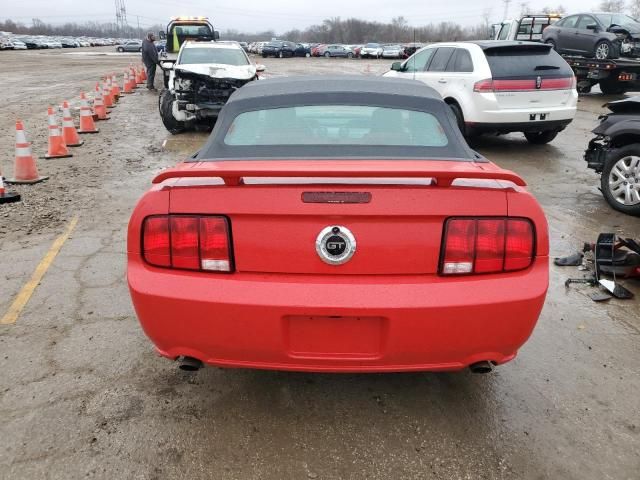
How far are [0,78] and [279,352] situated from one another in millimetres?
26463

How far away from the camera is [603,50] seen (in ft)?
50.5

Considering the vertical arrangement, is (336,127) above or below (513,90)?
above

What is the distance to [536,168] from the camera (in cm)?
785

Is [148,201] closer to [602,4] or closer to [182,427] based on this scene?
[182,427]

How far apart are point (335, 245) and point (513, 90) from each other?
23.4 ft

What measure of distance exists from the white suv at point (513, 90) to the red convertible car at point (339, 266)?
6.47m

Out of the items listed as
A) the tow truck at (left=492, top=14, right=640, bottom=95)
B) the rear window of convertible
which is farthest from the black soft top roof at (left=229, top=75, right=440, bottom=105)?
the tow truck at (left=492, top=14, right=640, bottom=95)

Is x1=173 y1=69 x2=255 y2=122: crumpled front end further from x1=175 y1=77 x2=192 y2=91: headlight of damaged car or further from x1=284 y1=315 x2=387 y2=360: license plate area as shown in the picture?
x1=284 y1=315 x2=387 y2=360: license plate area

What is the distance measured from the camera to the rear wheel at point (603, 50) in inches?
596

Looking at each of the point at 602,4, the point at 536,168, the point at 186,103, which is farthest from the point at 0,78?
the point at 602,4

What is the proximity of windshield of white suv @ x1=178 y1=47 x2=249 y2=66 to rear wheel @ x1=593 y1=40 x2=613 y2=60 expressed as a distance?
1052 cm

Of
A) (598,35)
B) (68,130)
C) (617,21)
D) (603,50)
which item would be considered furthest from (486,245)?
(617,21)

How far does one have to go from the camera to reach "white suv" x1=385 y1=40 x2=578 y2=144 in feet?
27.0

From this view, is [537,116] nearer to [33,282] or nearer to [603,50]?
[33,282]
